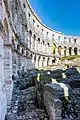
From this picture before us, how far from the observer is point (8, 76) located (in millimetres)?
13984

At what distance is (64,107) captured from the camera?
29.3 ft

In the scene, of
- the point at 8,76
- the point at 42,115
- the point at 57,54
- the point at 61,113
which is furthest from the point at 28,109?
the point at 57,54

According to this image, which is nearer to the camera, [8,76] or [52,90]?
[52,90]

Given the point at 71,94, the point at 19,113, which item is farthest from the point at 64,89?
the point at 19,113

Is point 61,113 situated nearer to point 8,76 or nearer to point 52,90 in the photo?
point 52,90

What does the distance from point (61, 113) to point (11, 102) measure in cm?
577

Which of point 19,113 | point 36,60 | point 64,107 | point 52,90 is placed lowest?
point 19,113

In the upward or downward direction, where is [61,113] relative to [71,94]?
downward

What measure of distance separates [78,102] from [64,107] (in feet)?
2.62

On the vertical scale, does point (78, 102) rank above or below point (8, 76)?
below

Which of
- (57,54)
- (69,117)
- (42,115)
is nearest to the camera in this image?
(69,117)

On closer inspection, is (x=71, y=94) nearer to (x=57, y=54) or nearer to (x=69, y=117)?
(x=69, y=117)

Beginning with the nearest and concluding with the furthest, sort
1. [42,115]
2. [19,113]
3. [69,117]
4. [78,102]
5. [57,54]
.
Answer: [69,117]
[78,102]
[42,115]
[19,113]
[57,54]

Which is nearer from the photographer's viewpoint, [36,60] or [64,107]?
[64,107]
